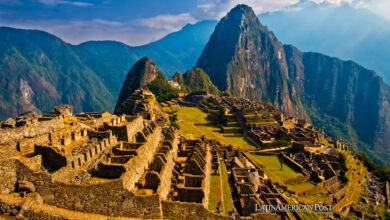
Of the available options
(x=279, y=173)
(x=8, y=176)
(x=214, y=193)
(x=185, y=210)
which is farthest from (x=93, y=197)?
(x=279, y=173)

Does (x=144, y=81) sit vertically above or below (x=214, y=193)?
above

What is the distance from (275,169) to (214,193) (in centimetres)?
2389

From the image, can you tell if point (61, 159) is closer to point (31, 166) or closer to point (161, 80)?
point (31, 166)

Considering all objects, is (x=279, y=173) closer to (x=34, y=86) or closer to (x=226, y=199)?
(x=226, y=199)

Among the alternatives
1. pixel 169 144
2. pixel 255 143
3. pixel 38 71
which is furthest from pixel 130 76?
pixel 169 144

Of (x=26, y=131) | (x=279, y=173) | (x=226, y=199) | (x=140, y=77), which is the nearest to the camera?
(x=26, y=131)

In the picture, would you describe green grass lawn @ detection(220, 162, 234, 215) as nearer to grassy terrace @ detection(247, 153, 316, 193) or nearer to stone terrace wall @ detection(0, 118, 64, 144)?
grassy terrace @ detection(247, 153, 316, 193)

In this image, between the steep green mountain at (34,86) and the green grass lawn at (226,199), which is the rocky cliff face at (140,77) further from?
the green grass lawn at (226,199)

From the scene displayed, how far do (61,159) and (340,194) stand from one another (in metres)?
45.2

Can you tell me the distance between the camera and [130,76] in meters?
181

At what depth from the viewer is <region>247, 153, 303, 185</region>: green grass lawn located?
124ft

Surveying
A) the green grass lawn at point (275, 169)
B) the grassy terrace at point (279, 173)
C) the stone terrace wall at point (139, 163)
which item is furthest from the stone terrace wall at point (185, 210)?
the green grass lawn at point (275, 169)

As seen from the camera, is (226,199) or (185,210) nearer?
(185,210)

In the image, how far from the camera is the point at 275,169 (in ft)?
136
